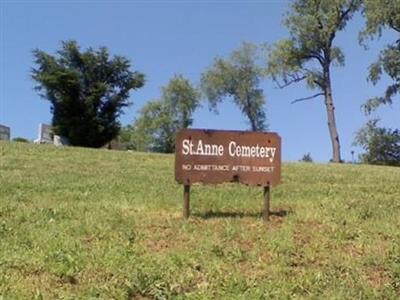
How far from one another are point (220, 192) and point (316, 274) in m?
4.47

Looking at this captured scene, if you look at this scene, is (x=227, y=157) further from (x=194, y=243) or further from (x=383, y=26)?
(x=383, y=26)

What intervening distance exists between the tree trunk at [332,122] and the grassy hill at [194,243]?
26.2m

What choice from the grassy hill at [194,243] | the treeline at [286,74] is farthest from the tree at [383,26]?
the grassy hill at [194,243]

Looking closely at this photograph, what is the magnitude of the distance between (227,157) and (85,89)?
3486 centimetres

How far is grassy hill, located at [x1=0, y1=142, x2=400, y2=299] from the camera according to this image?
5.52 m

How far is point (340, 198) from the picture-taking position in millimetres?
9969

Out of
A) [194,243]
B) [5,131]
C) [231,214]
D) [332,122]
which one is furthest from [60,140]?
[194,243]

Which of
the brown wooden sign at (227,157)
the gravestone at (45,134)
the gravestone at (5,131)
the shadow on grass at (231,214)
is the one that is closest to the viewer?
the brown wooden sign at (227,157)

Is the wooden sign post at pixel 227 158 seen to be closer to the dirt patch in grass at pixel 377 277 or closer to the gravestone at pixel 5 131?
the dirt patch in grass at pixel 377 277

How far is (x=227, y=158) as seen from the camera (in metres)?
8.01

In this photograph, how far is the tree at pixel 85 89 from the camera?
1594 inches

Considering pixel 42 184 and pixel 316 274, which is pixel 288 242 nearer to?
pixel 316 274

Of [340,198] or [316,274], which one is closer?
[316,274]

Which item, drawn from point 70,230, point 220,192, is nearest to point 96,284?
point 70,230
